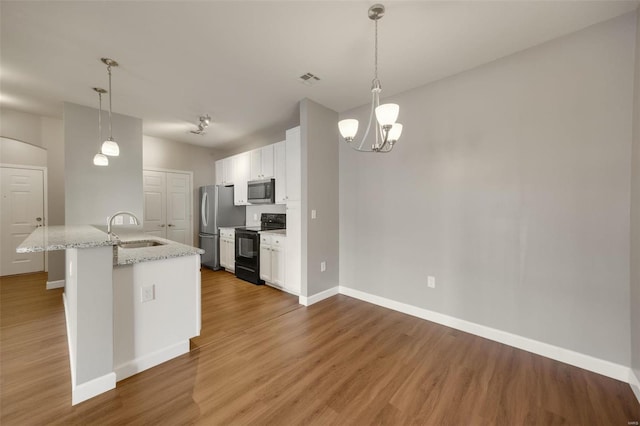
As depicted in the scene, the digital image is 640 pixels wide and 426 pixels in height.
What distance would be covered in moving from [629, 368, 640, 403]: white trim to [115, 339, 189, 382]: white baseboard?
349cm

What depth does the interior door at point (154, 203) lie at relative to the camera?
5047 mm

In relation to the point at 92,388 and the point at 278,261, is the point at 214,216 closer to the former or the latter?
the point at 278,261

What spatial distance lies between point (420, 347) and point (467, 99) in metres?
2.61

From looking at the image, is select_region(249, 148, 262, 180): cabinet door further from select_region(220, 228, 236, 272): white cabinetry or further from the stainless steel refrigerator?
select_region(220, 228, 236, 272): white cabinetry

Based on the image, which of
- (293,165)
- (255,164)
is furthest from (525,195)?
(255,164)

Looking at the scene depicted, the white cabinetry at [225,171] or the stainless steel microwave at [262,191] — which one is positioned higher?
the white cabinetry at [225,171]

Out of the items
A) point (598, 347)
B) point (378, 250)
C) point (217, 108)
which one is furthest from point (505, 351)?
point (217, 108)

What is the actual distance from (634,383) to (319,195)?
323 cm

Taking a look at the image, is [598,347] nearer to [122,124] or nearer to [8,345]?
[8,345]

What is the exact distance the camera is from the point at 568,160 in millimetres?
2105

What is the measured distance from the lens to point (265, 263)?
163 inches

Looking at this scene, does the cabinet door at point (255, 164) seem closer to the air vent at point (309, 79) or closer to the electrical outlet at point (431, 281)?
the air vent at point (309, 79)

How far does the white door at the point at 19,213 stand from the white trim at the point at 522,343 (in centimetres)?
657

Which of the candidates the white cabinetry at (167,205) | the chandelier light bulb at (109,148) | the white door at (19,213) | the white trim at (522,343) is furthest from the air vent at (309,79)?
the white door at (19,213)
